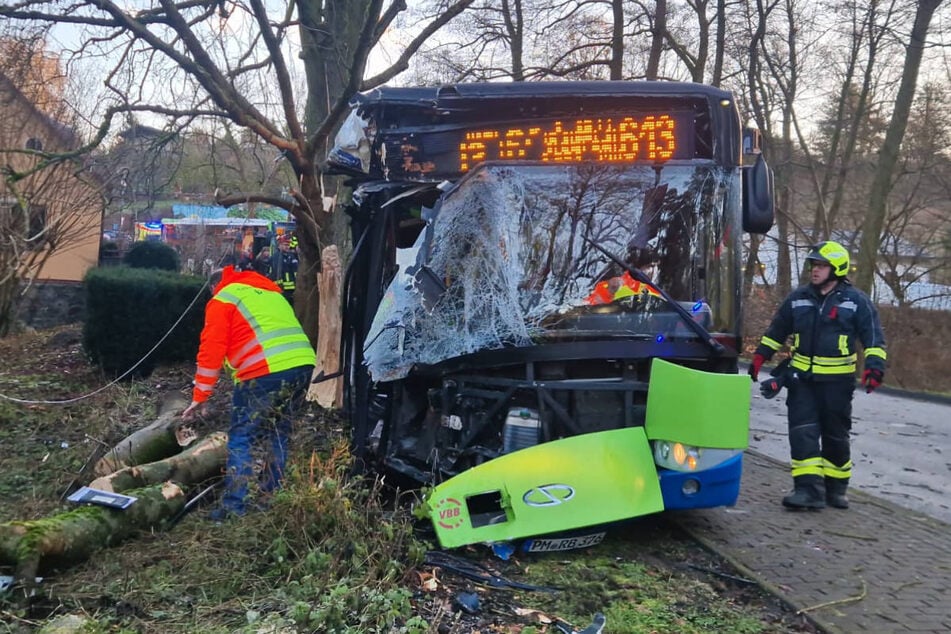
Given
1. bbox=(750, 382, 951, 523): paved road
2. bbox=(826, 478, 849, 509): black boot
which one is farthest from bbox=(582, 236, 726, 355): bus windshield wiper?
bbox=(750, 382, 951, 523): paved road

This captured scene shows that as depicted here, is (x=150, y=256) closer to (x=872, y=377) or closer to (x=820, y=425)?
(x=820, y=425)

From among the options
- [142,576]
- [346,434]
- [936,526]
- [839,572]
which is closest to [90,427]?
[346,434]

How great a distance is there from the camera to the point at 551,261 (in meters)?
4.70

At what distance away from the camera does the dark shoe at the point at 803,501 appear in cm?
576

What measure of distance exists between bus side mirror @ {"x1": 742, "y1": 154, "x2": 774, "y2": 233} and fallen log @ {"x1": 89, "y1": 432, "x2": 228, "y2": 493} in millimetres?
3867

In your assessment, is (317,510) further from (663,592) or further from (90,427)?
(90,427)

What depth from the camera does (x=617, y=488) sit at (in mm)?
4371

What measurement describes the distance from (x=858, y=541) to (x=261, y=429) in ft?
12.7

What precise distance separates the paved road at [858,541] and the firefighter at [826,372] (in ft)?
0.92

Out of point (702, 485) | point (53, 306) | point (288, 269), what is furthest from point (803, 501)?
point (53, 306)

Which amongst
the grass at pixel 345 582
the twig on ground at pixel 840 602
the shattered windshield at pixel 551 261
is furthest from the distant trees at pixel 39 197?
the twig on ground at pixel 840 602

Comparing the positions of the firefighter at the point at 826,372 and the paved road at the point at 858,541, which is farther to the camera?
the firefighter at the point at 826,372

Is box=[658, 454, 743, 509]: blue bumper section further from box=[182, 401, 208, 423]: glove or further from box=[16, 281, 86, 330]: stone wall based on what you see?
box=[16, 281, 86, 330]: stone wall

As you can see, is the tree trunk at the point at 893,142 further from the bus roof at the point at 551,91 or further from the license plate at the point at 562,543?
the license plate at the point at 562,543
